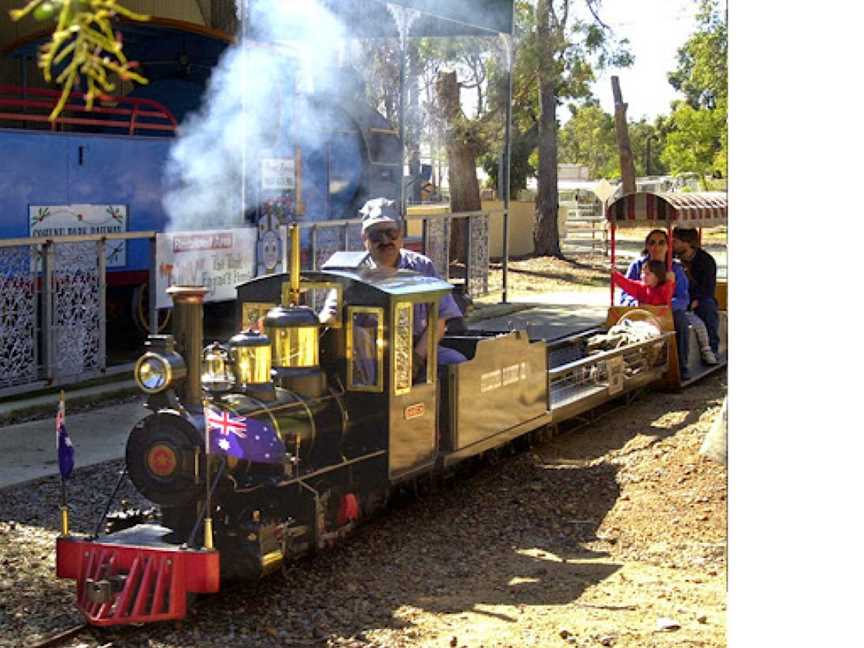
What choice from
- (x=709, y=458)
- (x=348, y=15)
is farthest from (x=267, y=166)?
(x=709, y=458)

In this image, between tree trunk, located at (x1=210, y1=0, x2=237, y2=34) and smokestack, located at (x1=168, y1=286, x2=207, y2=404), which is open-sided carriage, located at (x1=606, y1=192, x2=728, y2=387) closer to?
tree trunk, located at (x1=210, y1=0, x2=237, y2=34)

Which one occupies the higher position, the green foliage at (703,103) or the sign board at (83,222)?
the green foliage at (703,103)

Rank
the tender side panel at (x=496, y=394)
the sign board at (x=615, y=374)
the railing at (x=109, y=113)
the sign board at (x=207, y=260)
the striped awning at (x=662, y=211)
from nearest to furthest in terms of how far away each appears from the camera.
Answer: the tender side panel at (x=496, y=394) < the sign board at (x=615, y=374) < the striped awning at (x=662, y=211) < the sign board at (x=207, y=260) < the railing at (x=109, y=113)

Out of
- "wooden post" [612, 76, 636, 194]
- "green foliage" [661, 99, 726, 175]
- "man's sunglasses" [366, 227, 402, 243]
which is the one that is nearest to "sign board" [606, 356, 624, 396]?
"man's sunglasses" [366, 227, 402, 243]

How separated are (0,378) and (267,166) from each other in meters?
4.79

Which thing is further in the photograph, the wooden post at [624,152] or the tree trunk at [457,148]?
the wooden post at [624,152]

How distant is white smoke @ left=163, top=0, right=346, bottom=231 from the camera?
13961mm

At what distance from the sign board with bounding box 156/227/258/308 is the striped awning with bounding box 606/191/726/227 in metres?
3.76

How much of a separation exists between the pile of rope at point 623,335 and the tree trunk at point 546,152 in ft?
49.0

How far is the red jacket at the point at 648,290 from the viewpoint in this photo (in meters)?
12.0

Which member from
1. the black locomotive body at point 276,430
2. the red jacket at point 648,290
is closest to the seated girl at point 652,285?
the red jacket at point 648,290

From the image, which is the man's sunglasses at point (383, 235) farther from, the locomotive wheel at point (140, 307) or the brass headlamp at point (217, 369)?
the locomotive wheel at point (140, 307)

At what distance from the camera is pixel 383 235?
7.34 meters

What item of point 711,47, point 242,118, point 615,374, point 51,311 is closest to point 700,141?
point 711,47
